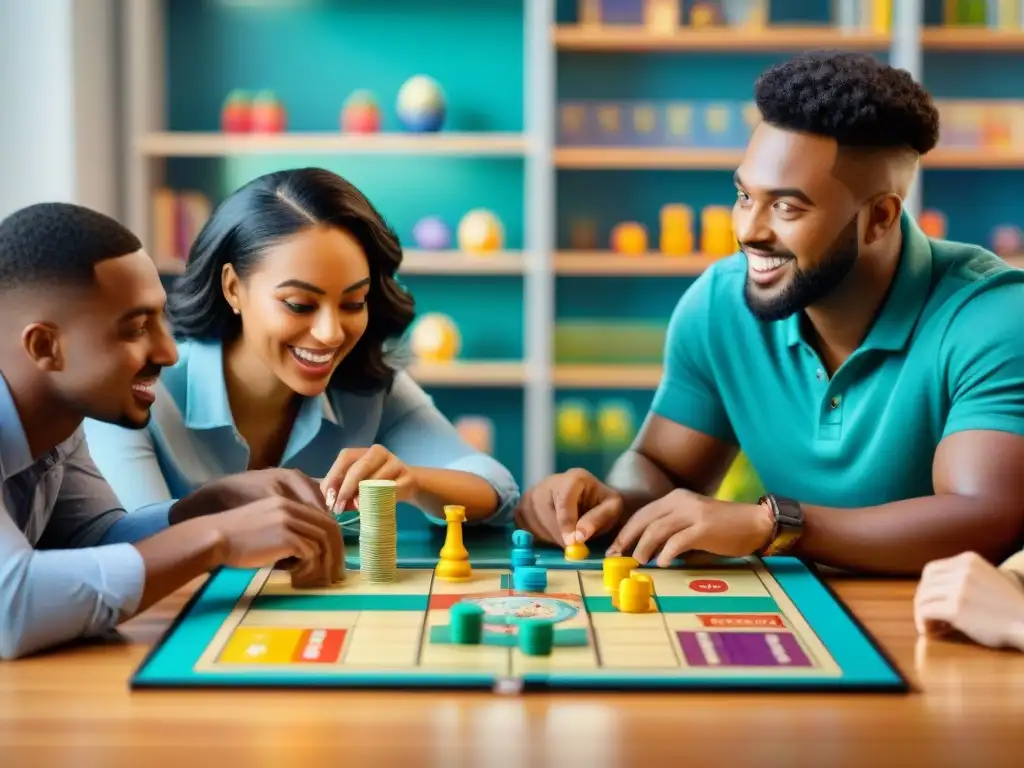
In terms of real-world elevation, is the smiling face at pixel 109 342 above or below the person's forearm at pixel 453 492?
above

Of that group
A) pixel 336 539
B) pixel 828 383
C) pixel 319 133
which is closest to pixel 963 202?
pixel 319 133

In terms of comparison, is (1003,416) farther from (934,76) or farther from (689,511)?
(934,76)

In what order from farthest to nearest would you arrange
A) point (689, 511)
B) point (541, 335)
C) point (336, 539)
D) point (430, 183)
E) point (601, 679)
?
point (430, 183)
point (541, 335)
point (689, 511)
point (336, 539)
point (601, 679)

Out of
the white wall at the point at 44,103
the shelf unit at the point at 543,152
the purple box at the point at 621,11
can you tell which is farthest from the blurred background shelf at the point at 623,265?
the white wall at the point at 44,103

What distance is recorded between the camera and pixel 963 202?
4824 millimetres

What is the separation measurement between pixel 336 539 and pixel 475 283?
3.50 m

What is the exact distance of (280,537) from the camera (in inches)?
54.4

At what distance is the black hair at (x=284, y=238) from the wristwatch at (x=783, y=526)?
0.74 m

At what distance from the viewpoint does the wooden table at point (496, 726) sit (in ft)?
3.35

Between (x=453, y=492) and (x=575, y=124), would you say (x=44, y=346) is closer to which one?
(x=453, y=492)

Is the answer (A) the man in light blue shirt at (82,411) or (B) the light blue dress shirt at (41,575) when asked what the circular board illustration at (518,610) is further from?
(B) the light blue dress shirt at (41,575)

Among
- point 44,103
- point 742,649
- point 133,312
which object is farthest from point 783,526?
point 44,103

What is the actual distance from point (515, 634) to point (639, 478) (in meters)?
0.75

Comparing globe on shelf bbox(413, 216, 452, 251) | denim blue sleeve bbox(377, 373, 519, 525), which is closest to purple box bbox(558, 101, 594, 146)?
globe on shelf bbox(413, 216, 452, 251)
